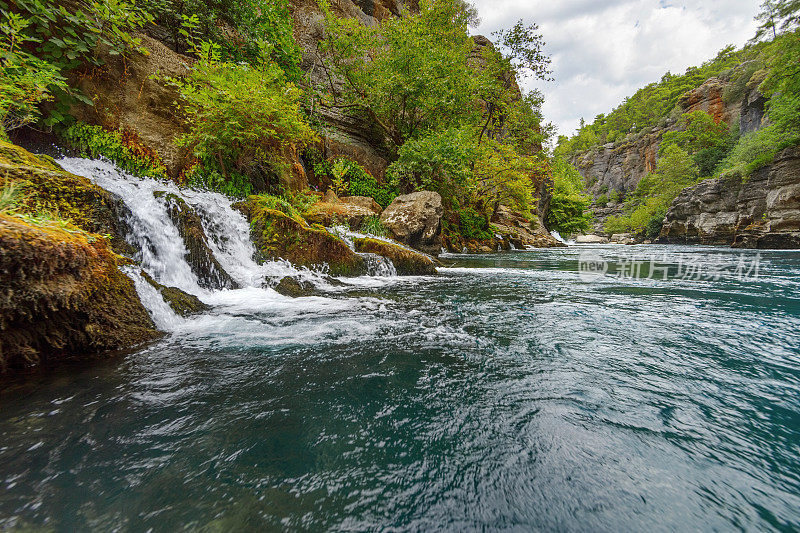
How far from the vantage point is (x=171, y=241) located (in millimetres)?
4637

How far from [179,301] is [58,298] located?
4.85 feet

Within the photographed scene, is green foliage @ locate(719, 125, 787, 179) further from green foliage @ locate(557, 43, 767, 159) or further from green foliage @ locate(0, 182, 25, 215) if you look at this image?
green foliage @ locate(0, 182, 25, 215)

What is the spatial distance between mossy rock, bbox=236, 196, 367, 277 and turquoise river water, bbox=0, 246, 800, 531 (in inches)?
113

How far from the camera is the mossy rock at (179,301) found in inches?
138

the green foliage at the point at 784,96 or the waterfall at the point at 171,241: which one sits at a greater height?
the green foliage at the point at 784,96

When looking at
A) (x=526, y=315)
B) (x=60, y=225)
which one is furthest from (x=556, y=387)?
(x=60, y=225)

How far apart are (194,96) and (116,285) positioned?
531 centimetres

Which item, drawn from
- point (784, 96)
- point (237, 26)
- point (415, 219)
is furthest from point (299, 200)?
point (784, 96)

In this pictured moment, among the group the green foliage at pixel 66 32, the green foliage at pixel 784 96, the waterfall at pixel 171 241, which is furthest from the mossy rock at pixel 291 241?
the green foliage at pixel 784 96

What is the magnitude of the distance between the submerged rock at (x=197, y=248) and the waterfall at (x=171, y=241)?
2.5 inches

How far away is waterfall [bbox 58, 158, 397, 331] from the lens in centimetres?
419

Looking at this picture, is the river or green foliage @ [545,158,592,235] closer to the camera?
the river

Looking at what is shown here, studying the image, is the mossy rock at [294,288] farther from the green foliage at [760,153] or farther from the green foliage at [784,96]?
the green foliage at [760,153]

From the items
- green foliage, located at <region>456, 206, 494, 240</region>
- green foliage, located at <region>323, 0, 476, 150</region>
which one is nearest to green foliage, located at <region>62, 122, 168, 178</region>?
green foliage, located at <region>323, 0, 476, 150</region>
